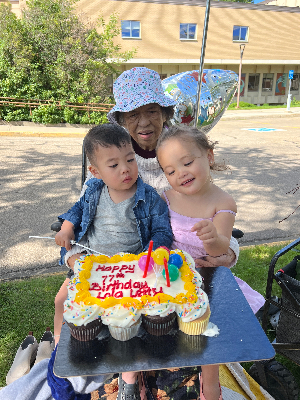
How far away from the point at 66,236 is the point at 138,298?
0.79 meters

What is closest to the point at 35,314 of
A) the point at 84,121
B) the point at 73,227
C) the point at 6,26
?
the point at 73,227

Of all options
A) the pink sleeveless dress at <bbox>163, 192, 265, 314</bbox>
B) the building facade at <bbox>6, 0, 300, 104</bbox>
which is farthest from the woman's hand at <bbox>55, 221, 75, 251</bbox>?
the building facade at <bbox>6, 0, 300, 104</bbox>

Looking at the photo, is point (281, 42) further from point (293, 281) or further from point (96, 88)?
point (293, 281)

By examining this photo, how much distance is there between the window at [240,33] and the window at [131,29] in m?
7.43

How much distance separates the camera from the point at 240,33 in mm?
25172

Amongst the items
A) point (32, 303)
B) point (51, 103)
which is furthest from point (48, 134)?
point (32, 303)

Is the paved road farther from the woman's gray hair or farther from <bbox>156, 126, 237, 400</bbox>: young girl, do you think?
<bbox>156, 126, 237, 400</bbox>: young girl

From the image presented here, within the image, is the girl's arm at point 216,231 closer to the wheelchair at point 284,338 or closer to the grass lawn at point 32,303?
the wheelchair at point 284,338

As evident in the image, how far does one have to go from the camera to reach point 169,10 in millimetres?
22828

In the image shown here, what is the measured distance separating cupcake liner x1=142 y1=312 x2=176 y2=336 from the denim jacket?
0.55m

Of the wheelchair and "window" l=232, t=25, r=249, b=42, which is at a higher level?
"window" l=232, t=25, r=249, b=42

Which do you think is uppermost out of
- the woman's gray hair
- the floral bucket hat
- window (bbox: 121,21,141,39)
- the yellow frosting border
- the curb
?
window (bbox: 121,21,141,39)

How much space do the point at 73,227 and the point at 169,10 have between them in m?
24.7

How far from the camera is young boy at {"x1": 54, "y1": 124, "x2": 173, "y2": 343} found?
6.08 feet
